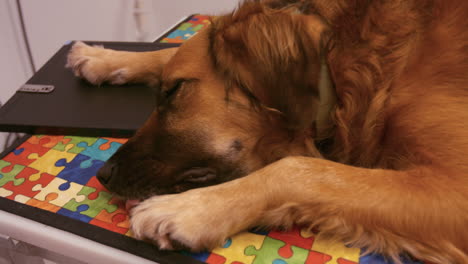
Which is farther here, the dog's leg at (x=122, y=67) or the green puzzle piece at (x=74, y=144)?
the dog's leg at (x=122, y=67)

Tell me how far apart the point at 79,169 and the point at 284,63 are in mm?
659

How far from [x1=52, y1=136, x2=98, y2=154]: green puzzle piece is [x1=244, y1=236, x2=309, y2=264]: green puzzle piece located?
0.67 metres

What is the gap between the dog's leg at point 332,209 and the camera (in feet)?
2.61

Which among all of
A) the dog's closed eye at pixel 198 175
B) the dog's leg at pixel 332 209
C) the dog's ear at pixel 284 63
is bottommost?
the dog's closed eye at pixel 198 175

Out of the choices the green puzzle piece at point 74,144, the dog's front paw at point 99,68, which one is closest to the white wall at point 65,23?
the dog's front paw at point 99,68

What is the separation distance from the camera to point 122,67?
60.1 inches

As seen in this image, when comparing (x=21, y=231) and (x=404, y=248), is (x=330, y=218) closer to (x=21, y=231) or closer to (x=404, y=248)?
(x=404, y=248)

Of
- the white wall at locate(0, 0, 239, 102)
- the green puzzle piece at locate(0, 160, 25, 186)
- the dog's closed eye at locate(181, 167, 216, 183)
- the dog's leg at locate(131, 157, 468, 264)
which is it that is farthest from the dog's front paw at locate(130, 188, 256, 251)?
the white wall at locate(0, 0, 239, 102)

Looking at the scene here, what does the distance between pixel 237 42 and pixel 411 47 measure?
1.38ft

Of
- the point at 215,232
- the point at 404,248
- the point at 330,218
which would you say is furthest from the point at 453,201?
the point at 215,232

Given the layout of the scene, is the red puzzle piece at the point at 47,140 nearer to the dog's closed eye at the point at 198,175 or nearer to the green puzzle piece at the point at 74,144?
the green puzzle piece at the point at 74,144

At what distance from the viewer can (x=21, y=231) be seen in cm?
95

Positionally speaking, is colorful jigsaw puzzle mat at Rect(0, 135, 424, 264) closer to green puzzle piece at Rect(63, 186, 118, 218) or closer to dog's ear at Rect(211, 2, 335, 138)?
green puzzle piece at Rect(63, 186, 118, 218)

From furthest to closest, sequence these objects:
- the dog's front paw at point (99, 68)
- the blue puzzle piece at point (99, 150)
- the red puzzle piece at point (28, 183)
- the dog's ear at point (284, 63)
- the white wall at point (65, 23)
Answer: the white wall at point (65, 23) < the dog's front paw at point (99, 68) < the blue puzzle piece at point (99, 150) < the red puzzle piece at point (28, 183) < the dog's ear at point (284, 63)
